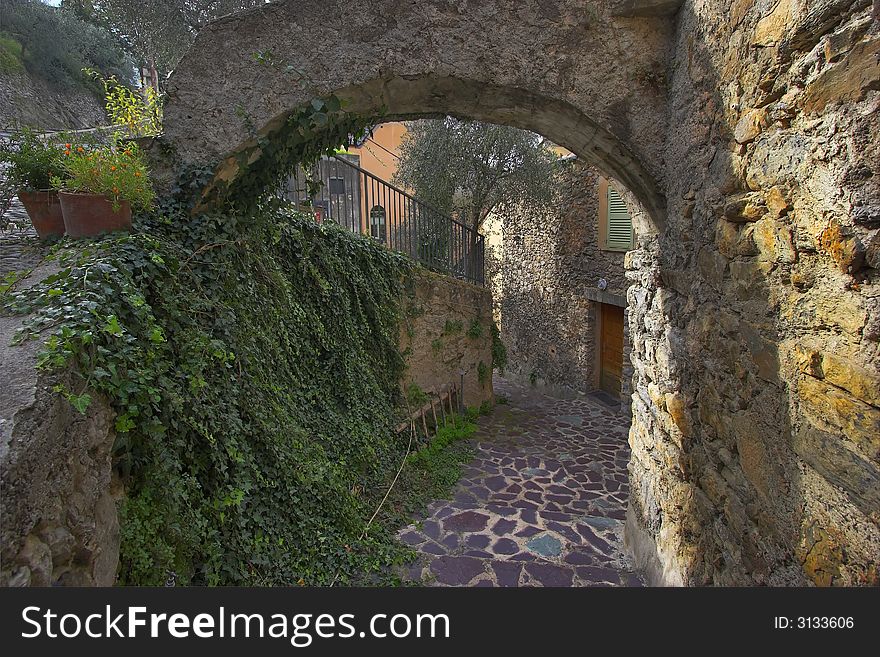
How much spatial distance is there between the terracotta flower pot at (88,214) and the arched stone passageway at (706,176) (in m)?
0.58

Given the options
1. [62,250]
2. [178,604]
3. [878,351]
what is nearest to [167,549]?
[178,604]

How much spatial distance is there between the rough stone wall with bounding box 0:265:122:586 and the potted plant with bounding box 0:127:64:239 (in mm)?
1084

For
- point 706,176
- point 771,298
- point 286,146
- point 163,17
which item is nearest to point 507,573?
point 771,298

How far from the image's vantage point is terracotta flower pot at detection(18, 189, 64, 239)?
255 centimetres

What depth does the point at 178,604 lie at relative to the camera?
5.03 feet

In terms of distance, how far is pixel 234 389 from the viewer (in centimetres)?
260

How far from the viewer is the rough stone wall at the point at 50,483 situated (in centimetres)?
124

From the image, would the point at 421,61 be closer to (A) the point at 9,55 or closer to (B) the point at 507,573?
(B) the point at 507,573

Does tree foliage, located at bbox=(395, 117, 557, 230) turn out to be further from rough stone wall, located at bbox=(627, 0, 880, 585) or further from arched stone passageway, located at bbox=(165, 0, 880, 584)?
rough stone wall, located at bbox=(627, 0, 880, 585)

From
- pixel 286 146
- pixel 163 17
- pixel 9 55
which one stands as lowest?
pixel 286 146

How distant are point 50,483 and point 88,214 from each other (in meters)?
1.57

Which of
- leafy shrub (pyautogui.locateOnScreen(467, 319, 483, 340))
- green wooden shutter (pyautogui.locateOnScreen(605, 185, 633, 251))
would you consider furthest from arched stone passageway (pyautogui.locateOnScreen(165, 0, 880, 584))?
green wooden shutter (pyautogui.locateOnScreen(605, 185, 633, 251))

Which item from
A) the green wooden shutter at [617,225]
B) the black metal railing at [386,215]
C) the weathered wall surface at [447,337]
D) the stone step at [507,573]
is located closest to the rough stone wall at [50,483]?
the stone step at [507,573]

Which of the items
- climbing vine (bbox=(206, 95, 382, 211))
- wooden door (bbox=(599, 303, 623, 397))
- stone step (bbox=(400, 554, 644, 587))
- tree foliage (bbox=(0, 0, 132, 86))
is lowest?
stone step (bbox=(400, 554, 644, 587))
